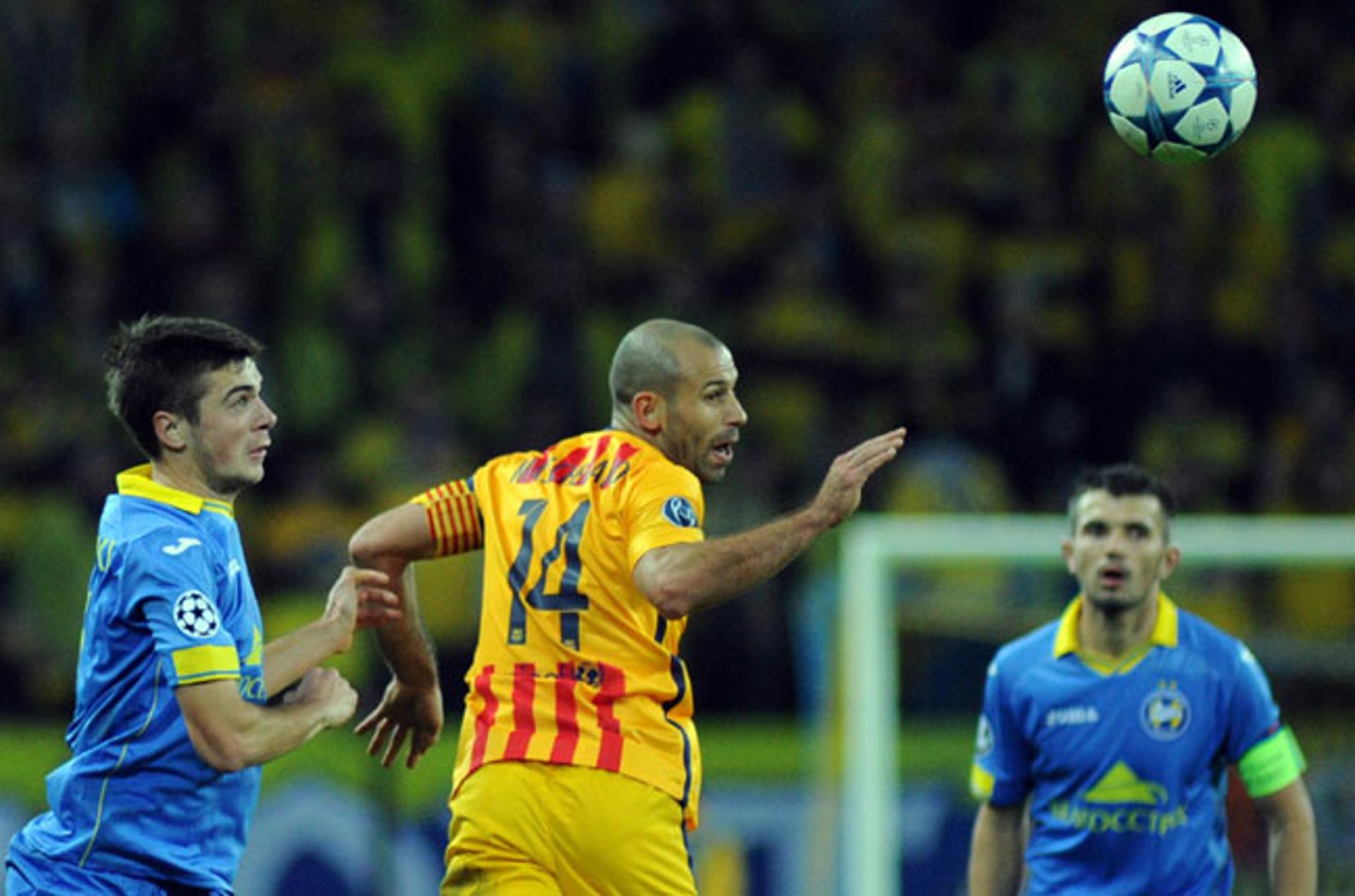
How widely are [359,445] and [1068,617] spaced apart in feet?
16.1

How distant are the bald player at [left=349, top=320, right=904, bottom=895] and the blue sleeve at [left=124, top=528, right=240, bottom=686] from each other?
2.49ft

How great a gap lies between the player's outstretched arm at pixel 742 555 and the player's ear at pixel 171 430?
102 centimetres

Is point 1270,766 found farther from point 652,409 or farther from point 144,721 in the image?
point 144,721

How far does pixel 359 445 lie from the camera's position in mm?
10359

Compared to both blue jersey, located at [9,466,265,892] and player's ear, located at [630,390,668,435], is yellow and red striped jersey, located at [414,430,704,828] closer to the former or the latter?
player's ear, located at [630,390,668,435]

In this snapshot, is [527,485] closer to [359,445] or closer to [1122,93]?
[1122,93]

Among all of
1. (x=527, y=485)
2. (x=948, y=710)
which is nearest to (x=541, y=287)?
(x=948, y=710)

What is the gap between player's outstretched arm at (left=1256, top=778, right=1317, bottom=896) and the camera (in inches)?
229

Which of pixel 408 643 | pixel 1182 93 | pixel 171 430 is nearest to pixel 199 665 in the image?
pixel 171 430

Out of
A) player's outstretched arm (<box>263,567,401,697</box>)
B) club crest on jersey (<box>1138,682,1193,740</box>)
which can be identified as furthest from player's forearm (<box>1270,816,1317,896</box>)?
player's outstretched arm (<box>263,567,401,697</box>)

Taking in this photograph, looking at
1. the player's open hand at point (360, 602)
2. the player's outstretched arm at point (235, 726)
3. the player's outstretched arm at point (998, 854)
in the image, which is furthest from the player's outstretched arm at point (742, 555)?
the player's outstretched arm at point (998, 854)

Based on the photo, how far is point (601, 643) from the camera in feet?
16.5

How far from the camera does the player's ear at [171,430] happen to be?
4.73 metres

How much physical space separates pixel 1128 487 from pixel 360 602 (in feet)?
7.27
